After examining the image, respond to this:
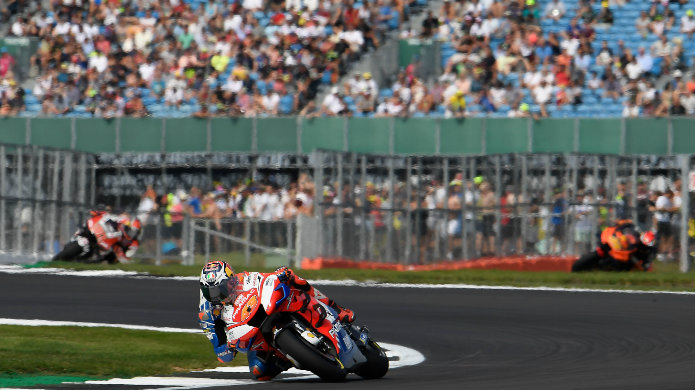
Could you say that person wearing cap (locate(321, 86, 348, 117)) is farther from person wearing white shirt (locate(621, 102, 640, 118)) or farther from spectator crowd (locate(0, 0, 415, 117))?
person wearing white shirt (locate(621, 102, 640, 118))

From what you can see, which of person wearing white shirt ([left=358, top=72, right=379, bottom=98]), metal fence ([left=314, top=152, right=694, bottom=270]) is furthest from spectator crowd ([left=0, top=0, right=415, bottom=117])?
metal fence ([left=314, top=152, right=694, bottom=270])

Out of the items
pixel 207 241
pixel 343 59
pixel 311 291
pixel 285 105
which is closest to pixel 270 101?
pixel 285 105

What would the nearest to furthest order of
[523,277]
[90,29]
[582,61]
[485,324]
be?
1. [485,324]
2. [523,277]
3. [582,61]
4. [90,29]

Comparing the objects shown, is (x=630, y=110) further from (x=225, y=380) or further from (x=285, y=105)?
(x=225, y=380)

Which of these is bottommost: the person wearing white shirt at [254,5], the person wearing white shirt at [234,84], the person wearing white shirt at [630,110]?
the person wearing white shirt at [630,110]

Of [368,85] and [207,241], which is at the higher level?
[368,85]

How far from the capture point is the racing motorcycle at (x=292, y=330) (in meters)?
11.0

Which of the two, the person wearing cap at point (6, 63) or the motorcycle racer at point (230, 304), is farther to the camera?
the person wearing cap at point (6, 63)

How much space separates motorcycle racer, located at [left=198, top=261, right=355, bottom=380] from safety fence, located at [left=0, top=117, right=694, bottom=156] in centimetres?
1852

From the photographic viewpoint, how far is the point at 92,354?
1334 cm

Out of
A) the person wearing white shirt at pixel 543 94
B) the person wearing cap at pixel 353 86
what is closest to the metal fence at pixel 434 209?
the person wearing white shirt at pixel 543 94

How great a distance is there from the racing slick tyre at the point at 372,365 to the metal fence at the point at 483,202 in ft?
43.1

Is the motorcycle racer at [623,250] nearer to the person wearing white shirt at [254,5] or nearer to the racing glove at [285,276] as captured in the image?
the person wearing white shirt at [254,5]

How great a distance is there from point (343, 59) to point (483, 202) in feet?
27.0
